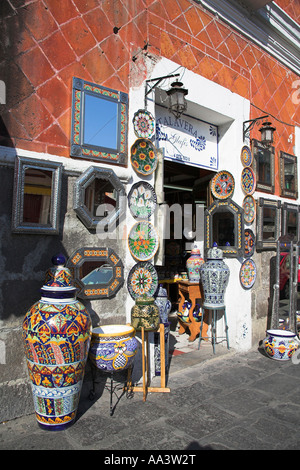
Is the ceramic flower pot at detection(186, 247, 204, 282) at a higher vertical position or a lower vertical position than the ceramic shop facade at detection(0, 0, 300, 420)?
lower

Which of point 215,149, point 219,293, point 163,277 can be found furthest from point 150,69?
point 163,277

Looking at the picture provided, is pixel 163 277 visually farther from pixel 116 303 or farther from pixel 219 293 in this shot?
pixel 116 303

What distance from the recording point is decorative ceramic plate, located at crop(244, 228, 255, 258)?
195 inches

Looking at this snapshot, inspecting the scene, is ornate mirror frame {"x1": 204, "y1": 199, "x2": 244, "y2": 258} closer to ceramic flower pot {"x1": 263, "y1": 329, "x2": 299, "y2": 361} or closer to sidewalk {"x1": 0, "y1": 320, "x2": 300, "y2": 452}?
ceramic flower pot {"x1": 263, "y1": 329, "x2": 299, "y2": 361}

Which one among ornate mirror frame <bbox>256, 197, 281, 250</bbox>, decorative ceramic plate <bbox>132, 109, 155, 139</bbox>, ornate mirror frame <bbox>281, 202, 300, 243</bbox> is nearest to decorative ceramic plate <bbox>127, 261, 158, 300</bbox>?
decorative ceramic plate <bbox>132, 109, 155, 139</bbox>

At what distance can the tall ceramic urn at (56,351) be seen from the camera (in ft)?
8.11

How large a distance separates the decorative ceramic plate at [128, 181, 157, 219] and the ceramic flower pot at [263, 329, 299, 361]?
7.38 feet

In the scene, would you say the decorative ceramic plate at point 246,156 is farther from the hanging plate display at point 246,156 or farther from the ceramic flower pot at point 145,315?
the ceramic flower pot at point 145,315

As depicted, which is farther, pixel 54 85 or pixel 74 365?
pixel 54 85

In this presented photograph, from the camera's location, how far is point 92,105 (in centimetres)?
330

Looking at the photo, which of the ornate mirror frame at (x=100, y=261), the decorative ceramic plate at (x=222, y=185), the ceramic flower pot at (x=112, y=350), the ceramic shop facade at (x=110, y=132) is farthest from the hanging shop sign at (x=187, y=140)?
the ceramic flower pot at (x=112, y=350)

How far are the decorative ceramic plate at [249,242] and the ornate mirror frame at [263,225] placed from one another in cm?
13

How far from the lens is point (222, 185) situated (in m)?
5.00

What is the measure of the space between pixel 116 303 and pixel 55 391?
1084mm
